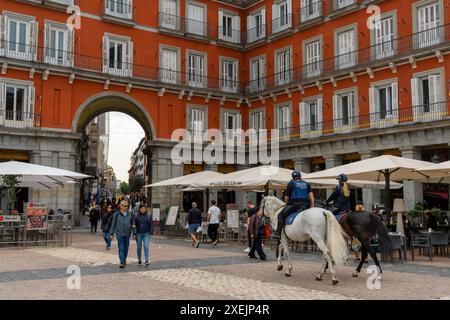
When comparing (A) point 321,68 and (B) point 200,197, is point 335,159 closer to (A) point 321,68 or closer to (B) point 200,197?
(A) point 321,68

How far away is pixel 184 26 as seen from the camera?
34062mm

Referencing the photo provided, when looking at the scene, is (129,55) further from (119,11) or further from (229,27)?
(229,27)

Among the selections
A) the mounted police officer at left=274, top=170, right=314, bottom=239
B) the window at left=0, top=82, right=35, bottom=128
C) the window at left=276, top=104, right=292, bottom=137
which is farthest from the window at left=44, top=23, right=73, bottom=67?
→ the mounted police officer at left=274, top=170, right=314, bottom=239

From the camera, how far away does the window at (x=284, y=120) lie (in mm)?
33562

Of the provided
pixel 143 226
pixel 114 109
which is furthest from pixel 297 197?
pixel 114 109

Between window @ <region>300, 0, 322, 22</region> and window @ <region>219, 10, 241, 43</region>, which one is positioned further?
window @ <region>219, 10, 241, 43</region>

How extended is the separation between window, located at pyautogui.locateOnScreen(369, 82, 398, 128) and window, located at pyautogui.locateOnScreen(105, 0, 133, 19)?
652 inches

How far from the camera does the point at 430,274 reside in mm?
11195

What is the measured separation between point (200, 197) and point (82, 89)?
11.7 m

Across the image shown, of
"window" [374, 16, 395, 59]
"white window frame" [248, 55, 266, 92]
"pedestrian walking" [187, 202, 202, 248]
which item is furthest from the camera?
"white window frame" [248, 55, 266, 92]

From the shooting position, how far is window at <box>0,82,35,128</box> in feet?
88.4

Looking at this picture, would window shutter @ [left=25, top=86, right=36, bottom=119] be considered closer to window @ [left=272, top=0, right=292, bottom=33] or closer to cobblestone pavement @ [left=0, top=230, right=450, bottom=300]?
cobblestone pavement @ [left=0, top=230, right=450, bottom=300]

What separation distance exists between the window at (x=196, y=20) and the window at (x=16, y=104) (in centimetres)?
1227

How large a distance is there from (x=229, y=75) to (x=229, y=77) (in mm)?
177
